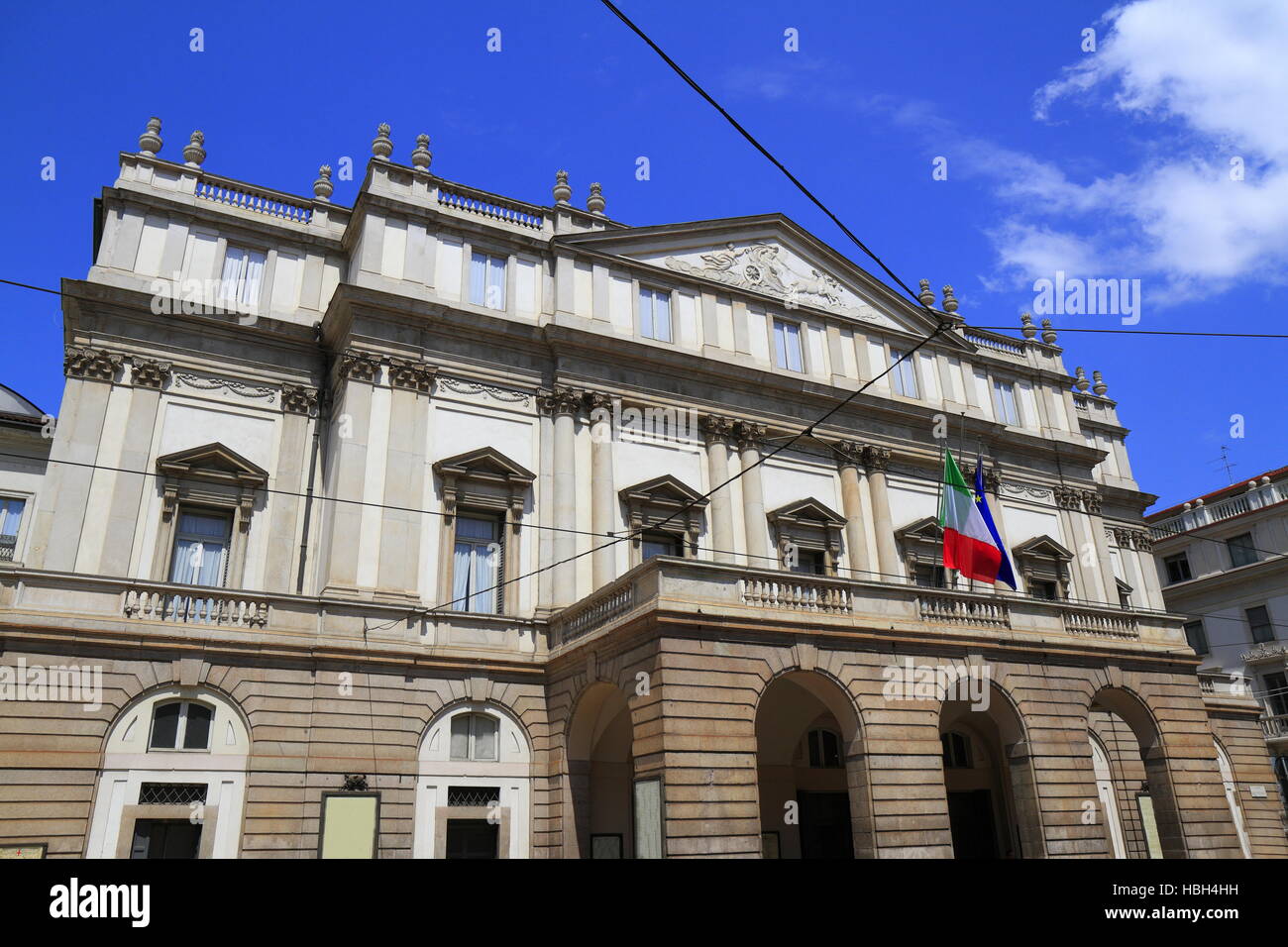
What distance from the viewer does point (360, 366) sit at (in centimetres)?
2231

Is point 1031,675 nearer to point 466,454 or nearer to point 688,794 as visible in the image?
point 688,794

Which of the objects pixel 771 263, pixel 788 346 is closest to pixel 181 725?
pixel 788 346

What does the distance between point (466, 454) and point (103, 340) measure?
8.49 m

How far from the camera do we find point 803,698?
74.4ft

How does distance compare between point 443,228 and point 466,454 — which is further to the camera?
point 443,228

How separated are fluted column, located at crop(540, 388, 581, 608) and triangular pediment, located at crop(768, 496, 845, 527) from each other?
5788 mm

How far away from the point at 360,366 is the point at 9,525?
11838mm

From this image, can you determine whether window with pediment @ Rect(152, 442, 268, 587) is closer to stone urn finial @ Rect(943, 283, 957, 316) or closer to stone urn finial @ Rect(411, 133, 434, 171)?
stone urn finial @ Rect(411, 133, 434, 171)

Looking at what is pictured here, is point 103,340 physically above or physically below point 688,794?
above

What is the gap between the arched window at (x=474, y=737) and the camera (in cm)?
2047

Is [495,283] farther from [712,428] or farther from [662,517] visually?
[662,517]
